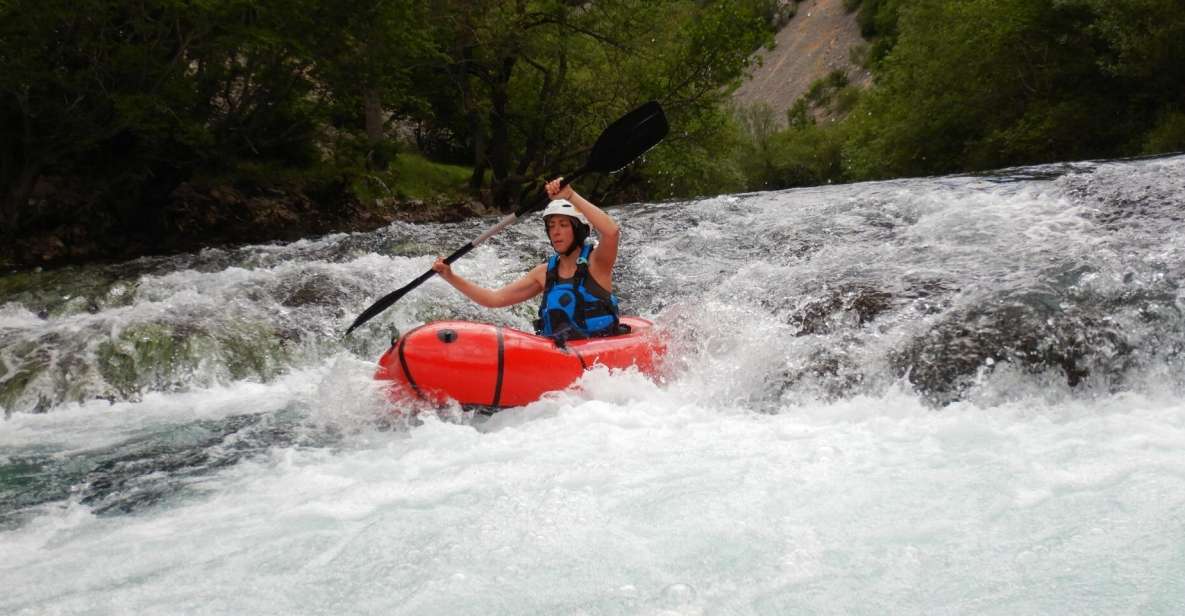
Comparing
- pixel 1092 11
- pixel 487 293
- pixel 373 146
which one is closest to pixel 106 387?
pixel 487 293

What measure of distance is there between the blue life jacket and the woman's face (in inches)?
5.2

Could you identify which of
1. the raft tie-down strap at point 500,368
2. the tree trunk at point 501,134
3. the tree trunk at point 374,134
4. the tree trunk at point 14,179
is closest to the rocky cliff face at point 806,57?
the tree trunk at point 501,134

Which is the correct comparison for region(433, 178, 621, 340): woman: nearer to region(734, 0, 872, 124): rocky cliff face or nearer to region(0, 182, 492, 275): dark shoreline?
region(0, 182, 492, 275): dark shoreline

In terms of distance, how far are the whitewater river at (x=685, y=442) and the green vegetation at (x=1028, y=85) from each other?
9.73 metres

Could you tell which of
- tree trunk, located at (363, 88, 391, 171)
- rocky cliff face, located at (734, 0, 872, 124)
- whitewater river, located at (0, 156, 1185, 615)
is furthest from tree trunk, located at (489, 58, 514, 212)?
rocky cliff face, located at (734, 0, 872, 124)

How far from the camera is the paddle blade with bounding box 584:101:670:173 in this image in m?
6.17

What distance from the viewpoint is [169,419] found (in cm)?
538

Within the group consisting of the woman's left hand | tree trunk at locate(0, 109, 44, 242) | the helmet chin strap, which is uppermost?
tree trunk at locate(0, 109, 44, 242)

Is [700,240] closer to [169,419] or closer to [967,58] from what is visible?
[169,419]

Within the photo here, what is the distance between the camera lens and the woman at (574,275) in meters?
5.27

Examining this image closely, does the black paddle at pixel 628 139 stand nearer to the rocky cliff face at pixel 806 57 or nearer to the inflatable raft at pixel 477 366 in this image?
the inflatable raft at pixel 477 366

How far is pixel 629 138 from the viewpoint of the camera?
6195mm

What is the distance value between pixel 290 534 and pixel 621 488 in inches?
48.1

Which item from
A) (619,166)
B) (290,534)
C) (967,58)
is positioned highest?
(619,166)
